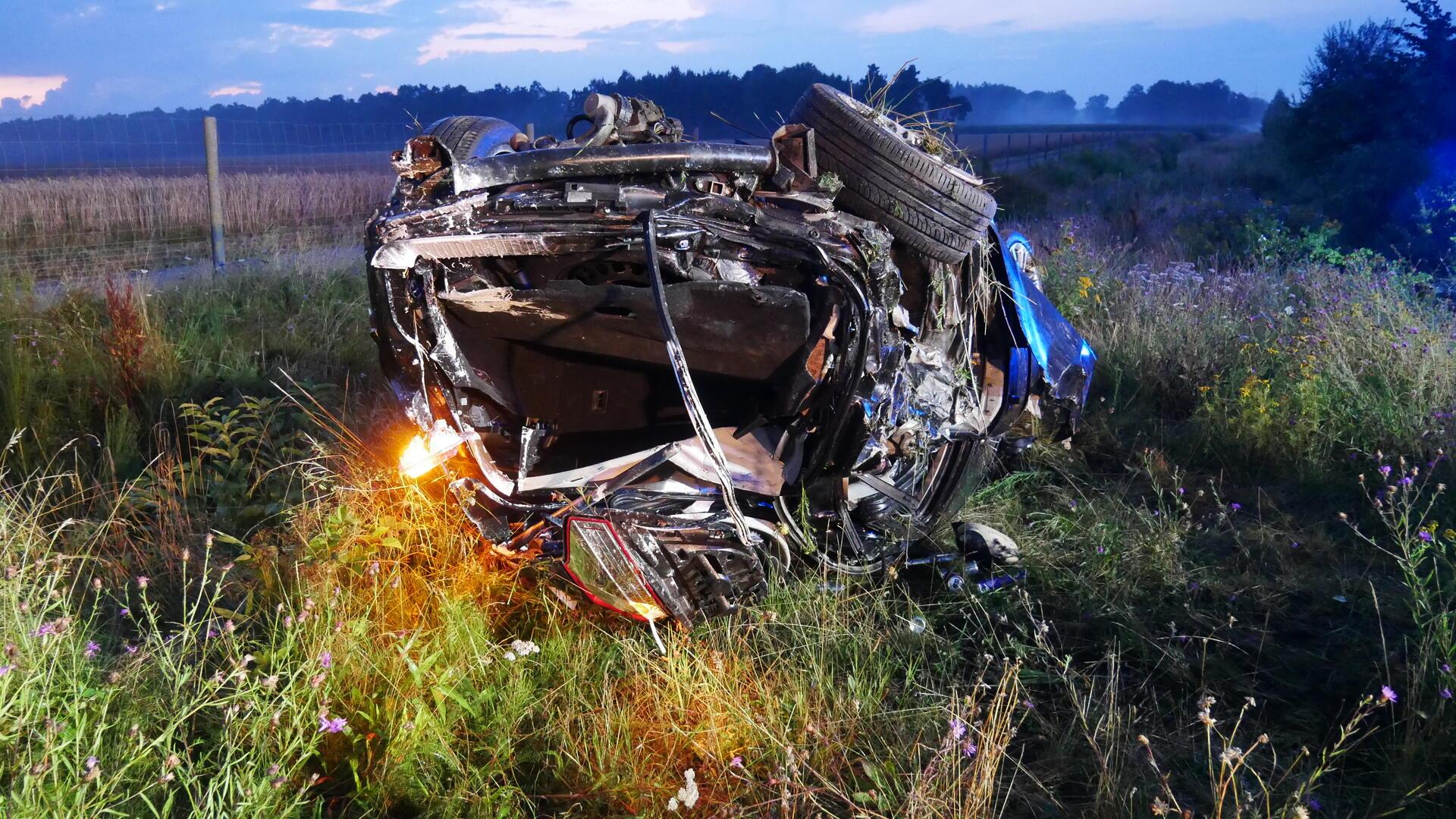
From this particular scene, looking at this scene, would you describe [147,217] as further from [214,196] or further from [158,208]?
[214,196]

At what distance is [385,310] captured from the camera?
10.0 feet

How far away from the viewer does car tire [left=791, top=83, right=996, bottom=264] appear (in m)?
3.61

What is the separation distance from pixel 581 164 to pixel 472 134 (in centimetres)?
117

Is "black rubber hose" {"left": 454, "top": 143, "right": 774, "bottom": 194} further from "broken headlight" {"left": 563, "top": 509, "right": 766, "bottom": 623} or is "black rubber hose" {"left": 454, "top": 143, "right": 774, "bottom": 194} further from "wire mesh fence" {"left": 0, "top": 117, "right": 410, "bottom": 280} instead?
"wire mesh fence" {"left": 0, "top": 117, "right": 410, "bottom": 280}

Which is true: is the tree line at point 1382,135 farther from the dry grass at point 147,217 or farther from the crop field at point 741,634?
the dry grass at point 147,217

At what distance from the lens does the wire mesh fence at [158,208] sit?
9797 mm

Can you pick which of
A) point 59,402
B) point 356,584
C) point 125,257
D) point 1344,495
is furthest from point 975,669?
point 125,257

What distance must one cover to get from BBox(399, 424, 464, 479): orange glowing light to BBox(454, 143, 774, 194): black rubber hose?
82cm

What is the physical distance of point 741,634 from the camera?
3.23m

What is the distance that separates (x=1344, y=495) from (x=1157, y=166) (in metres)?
28.0

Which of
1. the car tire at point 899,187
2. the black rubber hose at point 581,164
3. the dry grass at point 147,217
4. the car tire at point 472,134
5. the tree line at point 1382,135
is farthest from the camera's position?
the tree line at point 1382,135

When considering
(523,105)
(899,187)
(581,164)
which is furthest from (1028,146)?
(581,164)

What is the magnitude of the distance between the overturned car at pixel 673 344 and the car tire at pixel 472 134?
0.52 m

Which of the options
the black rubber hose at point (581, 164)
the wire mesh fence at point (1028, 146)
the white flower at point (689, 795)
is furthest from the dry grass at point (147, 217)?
the wire mesh fence at point (1028, 146)
